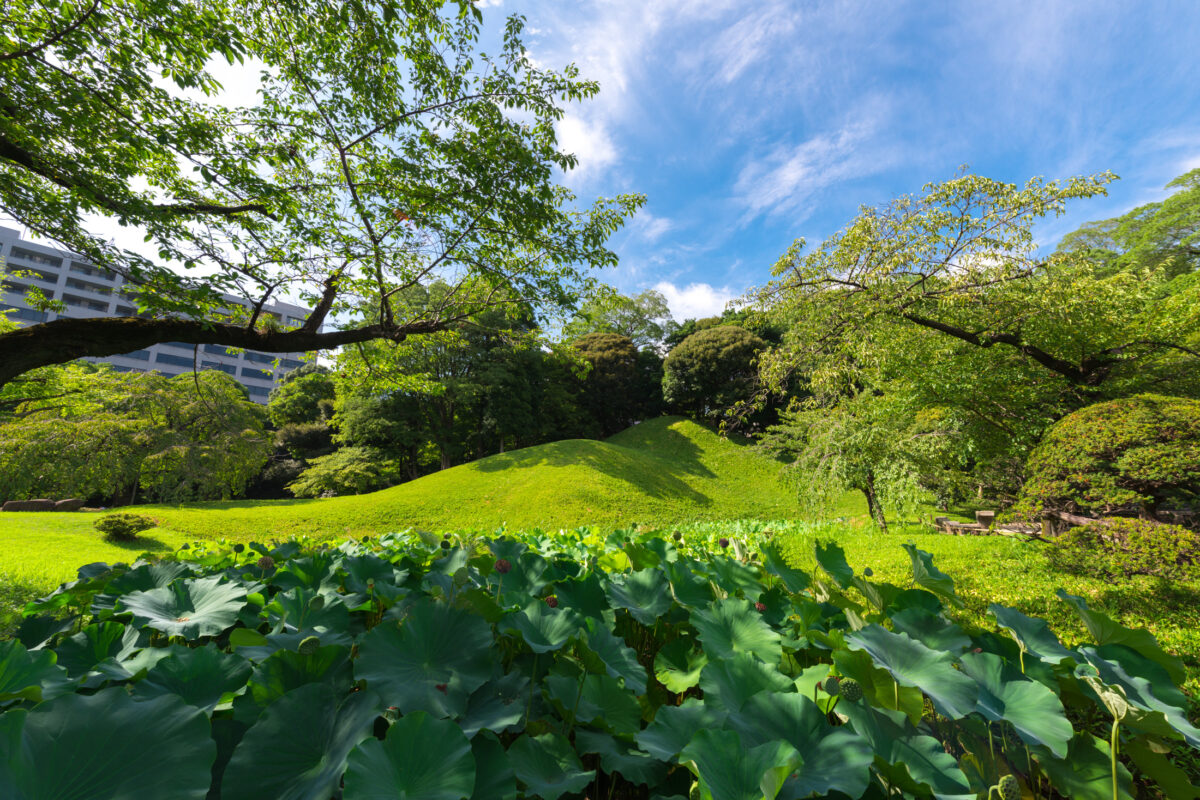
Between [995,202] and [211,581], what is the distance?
27.4 feet

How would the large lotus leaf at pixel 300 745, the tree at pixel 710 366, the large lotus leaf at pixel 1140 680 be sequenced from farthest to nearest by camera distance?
the tree at pixel 710 366, the large lotus leaf at pixel 1140 680, the large lotus leaf at pixel 300 745

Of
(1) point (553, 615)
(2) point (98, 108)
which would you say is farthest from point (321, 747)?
(2) point (98, 108)

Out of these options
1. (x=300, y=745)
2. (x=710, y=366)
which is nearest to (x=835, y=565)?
(x=300, y=745)

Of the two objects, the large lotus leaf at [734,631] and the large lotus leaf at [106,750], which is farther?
the large lotus leaf at [734,631]

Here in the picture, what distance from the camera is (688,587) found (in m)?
1.35

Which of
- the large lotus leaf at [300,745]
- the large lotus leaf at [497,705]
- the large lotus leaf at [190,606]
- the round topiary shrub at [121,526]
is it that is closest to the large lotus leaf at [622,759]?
the large lotus leaf at [497,705]

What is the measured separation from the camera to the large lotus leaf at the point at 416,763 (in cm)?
55

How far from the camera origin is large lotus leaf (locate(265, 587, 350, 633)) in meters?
1.01

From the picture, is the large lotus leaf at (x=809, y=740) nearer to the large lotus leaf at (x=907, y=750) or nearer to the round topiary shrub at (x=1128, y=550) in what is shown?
the large lotus leaf at (x=907, y=750)

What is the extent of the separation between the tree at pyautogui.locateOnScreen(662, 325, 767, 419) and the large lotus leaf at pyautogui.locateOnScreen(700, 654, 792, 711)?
21361 mm

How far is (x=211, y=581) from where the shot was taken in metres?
Answer: 1.21

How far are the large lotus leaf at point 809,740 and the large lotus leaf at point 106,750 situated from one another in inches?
27.8

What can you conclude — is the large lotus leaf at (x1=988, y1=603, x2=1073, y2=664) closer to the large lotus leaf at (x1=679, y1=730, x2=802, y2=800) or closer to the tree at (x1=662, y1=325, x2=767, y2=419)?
the large lotus leaf at (x1=679, y1=730, x2=802, y2=800)

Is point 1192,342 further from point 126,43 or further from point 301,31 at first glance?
point 126,43
